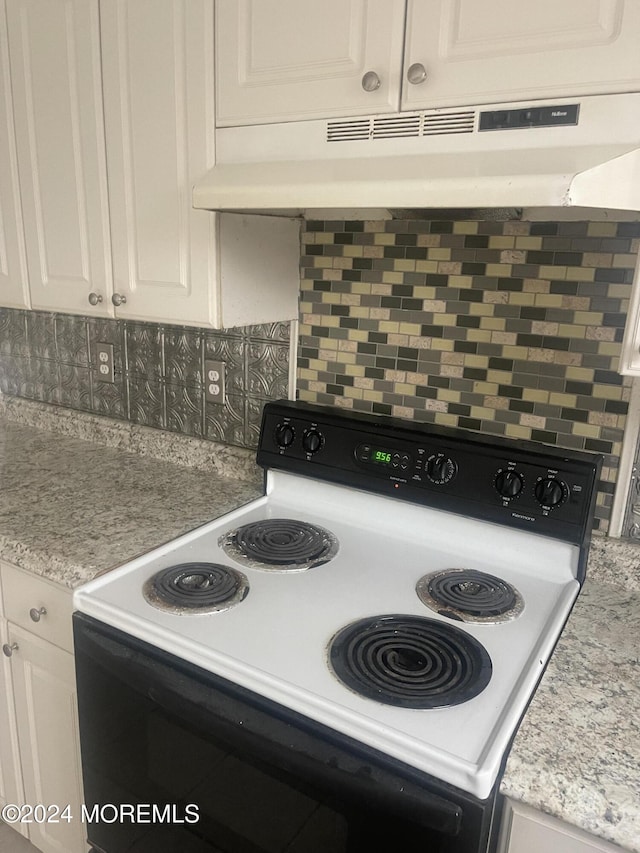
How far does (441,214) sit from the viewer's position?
134 centimetres

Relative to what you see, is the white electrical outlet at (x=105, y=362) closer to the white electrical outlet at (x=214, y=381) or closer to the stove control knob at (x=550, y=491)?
the white electrical outlet at (x=214, y=381)

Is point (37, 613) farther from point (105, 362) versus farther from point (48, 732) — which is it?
point (105, 362)

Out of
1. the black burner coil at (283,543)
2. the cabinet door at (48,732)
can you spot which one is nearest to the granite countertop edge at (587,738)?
Answer: the black burner coil at (283,543)

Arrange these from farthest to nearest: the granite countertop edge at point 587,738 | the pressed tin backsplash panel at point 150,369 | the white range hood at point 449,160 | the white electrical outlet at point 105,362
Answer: the white electrical outlet at point 105,362 → the pressed tin backsplash panel at point 150,369 → the white range hood at point 449,160 → the granite countertop edge at point 587,738

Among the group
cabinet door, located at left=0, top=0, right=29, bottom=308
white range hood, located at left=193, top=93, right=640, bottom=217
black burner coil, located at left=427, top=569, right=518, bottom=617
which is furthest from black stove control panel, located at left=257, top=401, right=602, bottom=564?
cabinet door, located at left=0, top=0, right=29, bottom=308

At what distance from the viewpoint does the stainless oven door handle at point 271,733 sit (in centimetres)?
83

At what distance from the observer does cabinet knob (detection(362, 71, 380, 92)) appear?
1101 mm

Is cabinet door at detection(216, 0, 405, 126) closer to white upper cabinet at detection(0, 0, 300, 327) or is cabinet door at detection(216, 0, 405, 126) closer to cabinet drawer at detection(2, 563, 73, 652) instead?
white upper cabinet at detection(0, 0, 300, 327)

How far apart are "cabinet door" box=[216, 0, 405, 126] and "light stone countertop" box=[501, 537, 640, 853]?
951 mm

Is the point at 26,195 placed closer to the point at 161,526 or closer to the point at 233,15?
the point at 233,15

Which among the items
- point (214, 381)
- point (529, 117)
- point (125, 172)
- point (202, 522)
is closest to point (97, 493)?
point (202, 522)

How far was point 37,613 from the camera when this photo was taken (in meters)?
1.34

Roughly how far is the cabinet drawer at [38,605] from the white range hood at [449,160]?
2.65 feet

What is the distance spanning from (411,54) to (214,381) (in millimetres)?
977
